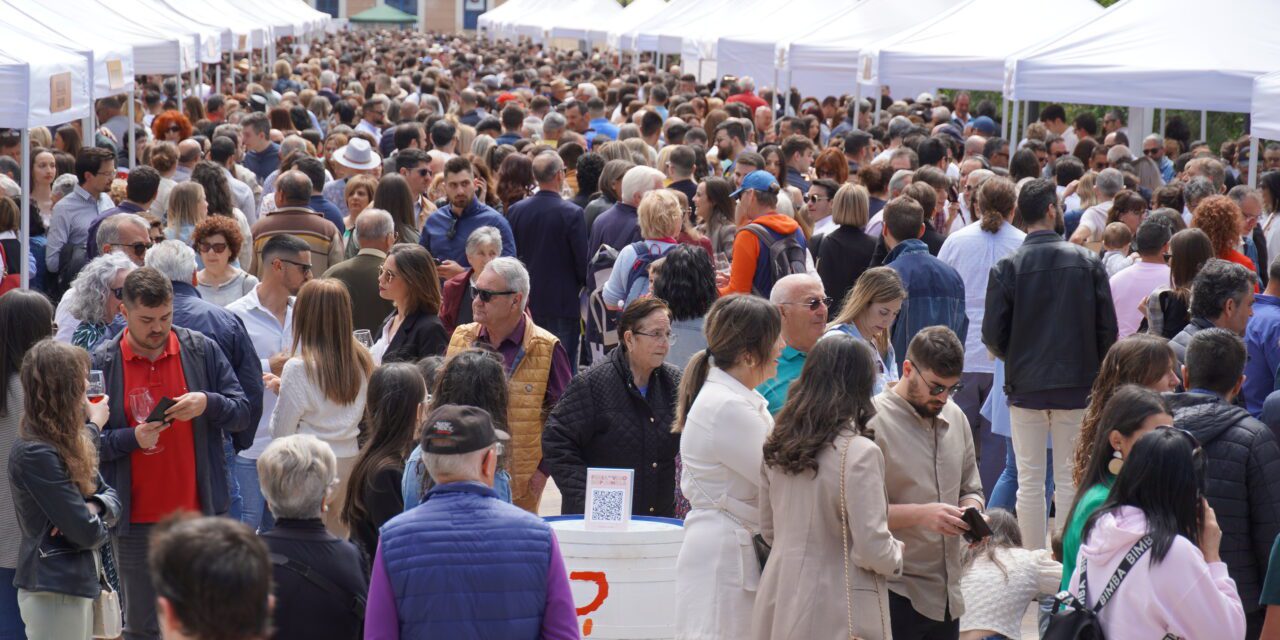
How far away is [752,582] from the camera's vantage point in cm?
448

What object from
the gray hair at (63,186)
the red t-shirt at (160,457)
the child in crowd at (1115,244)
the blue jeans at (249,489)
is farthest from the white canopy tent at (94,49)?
the child in crowd at (1115,244)

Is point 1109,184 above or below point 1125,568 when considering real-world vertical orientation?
above

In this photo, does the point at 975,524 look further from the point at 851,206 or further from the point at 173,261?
the point at 851,206

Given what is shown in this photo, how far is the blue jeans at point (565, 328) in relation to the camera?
9094 mm

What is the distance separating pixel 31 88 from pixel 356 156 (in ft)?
10.3

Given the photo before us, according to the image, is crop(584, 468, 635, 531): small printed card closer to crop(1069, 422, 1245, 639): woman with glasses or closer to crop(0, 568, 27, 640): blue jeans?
crop(1069, 422, 1245, 639): woman with glasses

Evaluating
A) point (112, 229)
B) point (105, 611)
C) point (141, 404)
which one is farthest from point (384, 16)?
point (105, 611)

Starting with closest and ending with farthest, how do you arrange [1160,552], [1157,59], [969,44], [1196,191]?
[1160,552] < [1196,191] < [1157,59] < [969,44]

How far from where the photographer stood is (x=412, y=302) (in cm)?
644

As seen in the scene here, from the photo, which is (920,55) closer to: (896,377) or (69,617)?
(896,377)

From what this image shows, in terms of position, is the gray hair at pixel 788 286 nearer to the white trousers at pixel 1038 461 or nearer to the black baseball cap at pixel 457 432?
the white trousers at pixel 1038 461

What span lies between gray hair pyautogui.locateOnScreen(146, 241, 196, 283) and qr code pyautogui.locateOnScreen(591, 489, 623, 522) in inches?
84.2

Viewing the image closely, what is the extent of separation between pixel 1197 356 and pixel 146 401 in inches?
137

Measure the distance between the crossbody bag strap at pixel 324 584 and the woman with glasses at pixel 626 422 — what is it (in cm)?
151
